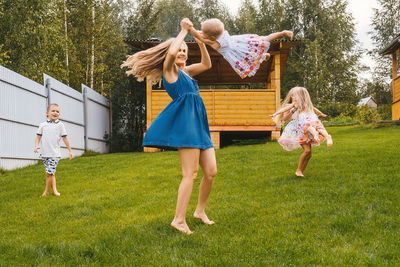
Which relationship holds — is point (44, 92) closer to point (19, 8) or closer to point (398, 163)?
point (19, 8)

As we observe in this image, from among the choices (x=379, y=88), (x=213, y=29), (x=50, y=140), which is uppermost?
(x=379, y=88)

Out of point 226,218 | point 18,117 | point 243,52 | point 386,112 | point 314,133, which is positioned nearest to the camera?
point 243,52

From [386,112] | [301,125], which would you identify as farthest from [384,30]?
[301,125]

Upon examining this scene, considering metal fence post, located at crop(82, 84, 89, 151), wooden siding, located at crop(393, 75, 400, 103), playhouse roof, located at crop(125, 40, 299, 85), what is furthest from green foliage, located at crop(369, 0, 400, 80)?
metal fence post, located at crop(82, 84, 89, 151)

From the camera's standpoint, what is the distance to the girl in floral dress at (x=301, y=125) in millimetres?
6730

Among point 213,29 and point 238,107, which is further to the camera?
point 238,107

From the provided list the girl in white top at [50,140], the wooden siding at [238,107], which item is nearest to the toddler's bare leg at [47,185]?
the girl in white top at [50,140]

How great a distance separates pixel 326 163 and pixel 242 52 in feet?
15.5

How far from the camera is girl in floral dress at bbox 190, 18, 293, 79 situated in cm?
375

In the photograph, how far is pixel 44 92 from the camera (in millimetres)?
11477

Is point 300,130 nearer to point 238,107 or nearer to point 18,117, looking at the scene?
point 18,117

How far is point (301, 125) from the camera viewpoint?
684cm

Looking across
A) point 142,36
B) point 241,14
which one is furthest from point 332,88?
point 142,36

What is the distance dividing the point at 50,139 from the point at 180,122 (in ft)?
13.2
